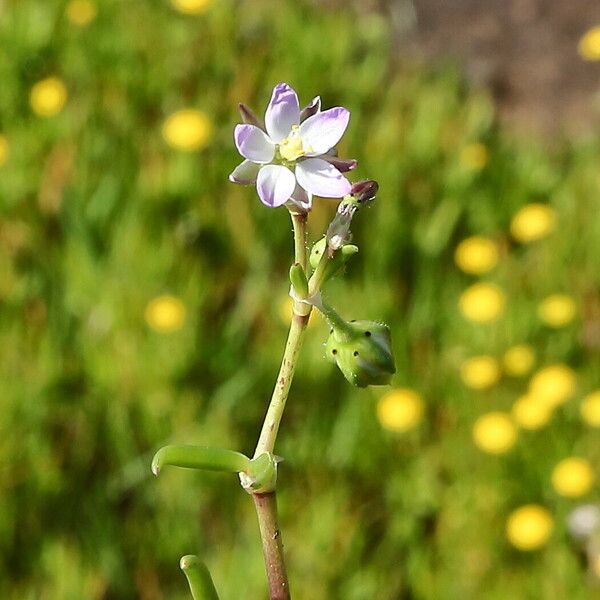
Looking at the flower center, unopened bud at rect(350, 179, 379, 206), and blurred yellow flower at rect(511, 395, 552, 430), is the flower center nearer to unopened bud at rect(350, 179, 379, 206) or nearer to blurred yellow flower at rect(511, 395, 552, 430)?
unopened bud at rect(350, 179, 379, 206)

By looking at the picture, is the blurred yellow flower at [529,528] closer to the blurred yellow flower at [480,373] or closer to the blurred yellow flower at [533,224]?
the blurred yellow flower at [480,373]

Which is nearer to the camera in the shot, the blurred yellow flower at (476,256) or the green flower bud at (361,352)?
the green flower bud at (361,352)

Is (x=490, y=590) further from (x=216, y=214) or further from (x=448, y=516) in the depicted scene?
(x=216, y=214)

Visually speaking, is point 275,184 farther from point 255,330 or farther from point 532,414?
point 255,330

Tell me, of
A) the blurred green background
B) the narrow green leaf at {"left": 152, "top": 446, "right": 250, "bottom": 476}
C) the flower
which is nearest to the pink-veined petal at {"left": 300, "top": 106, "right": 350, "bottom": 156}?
the flower

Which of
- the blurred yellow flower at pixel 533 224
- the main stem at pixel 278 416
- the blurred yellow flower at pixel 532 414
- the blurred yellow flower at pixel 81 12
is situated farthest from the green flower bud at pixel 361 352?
the blurred yellow flower at pixel 81 12
